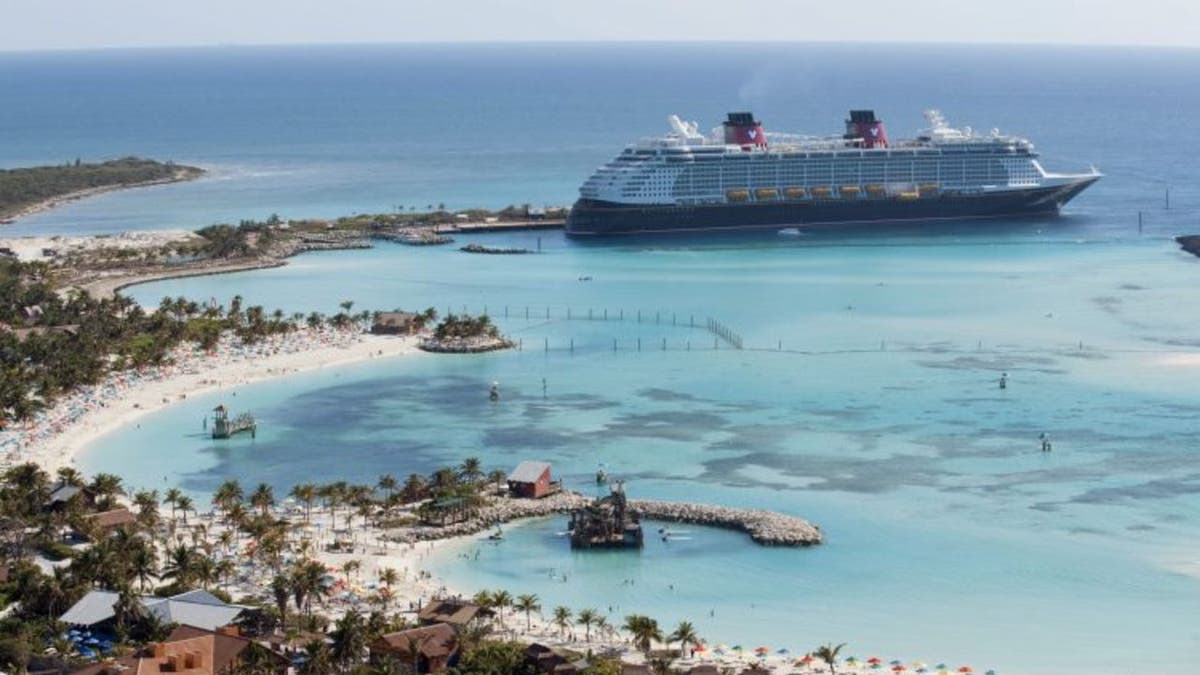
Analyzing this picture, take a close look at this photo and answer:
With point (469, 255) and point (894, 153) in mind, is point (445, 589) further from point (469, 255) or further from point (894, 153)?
point (894, 153)

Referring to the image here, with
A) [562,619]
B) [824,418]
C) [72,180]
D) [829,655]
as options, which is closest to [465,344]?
[824,418]

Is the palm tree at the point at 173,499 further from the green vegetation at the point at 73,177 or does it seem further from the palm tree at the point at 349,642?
the green vegetation at the point at 73,177

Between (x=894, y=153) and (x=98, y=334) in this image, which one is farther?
(x=894, y=153)

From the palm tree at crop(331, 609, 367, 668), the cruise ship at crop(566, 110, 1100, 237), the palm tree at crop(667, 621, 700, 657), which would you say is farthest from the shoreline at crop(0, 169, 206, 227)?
the palm tree at crop(667, 621, 700, 657)

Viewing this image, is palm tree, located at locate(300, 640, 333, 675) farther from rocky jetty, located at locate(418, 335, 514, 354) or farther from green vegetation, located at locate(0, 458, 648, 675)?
rocky jetty, located at locate(418, 335, 514, 354)

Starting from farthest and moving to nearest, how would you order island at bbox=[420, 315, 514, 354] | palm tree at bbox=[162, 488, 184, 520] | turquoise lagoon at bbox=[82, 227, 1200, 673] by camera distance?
island at bbox=[420, 315, 514, 354]
palm tree at bbox=[162, 488, 184, 520]
turquoise lagoon at bbox=[82, 227, 1200, 673]

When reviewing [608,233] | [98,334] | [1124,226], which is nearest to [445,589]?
[98,334]
